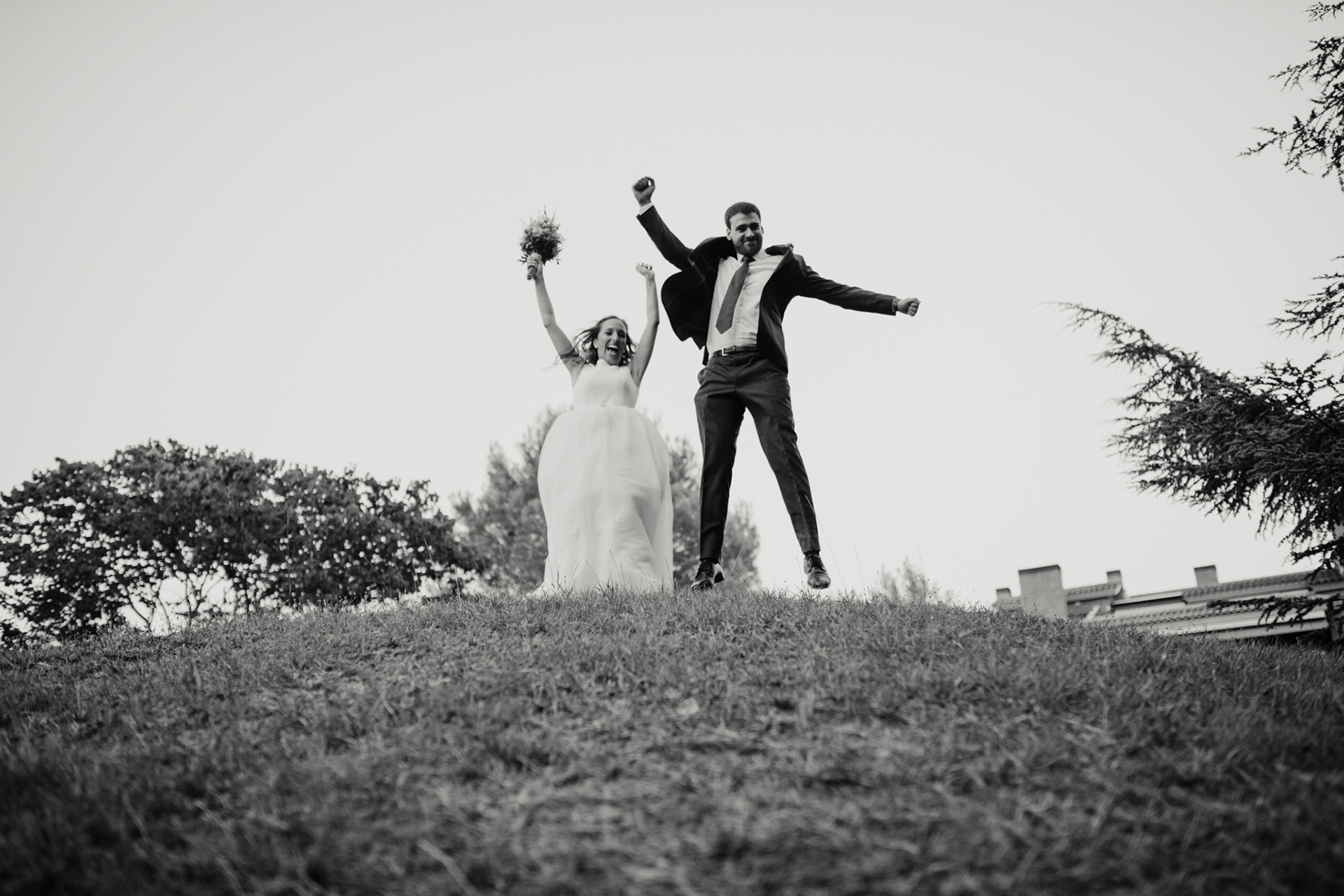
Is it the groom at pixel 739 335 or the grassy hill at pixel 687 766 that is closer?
the grassy hill at pixel 687 766

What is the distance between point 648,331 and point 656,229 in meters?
0.92

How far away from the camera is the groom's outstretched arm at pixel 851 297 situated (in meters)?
7.48

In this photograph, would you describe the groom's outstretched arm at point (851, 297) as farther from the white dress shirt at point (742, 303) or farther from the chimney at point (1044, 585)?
the chimney at point (1044, 585)

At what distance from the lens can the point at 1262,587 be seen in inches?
825

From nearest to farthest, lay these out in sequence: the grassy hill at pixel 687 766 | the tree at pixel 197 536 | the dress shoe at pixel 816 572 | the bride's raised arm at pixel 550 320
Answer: the grassy hill at pixel 687 766 < the dress shoe at pixel 816 572 < the bride's raised arm at pixel 550 320 < the tree at pixel 197 536

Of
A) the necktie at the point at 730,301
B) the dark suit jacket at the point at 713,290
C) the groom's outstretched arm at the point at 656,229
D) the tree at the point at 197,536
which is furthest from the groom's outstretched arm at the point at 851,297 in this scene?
the tree at the point at 197,536

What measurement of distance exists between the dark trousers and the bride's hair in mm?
1101

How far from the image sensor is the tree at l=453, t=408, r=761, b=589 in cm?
2670

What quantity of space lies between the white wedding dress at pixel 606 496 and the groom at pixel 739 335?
19.4 inches

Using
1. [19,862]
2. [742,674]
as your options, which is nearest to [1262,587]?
[742,674]

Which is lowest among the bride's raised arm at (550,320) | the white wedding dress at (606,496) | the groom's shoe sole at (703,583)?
the groom's shoe sole at (703,583)

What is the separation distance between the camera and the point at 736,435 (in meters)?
7.76

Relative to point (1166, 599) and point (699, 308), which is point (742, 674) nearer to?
point (699, 308)

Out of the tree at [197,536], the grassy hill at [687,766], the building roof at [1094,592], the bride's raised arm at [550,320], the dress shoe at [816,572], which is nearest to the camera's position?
the grassy hill at [687,766]
